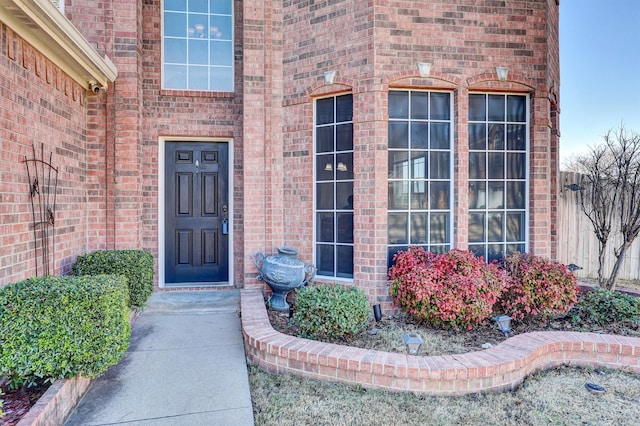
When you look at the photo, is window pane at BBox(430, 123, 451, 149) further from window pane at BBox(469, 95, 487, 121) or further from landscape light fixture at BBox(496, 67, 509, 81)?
landscape light fixture at BBox(496, 67, 509, 81)

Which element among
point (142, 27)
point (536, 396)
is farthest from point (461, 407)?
point (142, 27)

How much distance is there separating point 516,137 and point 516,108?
0.40 metres

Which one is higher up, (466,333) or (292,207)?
(292,207)

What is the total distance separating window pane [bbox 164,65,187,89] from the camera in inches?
236

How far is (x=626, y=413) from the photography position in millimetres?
2902

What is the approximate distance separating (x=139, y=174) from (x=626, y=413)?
5.91 m

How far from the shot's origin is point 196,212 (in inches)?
239

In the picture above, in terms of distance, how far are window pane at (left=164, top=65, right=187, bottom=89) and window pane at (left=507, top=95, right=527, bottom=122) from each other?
478 centimetres

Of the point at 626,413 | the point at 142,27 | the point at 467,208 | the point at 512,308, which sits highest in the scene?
the point at 142,27

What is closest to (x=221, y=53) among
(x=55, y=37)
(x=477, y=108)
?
(x=55, y=37)

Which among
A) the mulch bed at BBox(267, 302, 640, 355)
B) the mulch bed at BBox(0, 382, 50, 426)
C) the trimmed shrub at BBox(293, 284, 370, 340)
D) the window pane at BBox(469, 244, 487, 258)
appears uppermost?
the window pane at BBox(469, 244, 487, 258)

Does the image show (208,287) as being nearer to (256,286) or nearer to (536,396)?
(256,286)

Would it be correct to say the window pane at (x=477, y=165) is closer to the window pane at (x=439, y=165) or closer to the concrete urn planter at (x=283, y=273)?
the window pane at (x=439, y=165)

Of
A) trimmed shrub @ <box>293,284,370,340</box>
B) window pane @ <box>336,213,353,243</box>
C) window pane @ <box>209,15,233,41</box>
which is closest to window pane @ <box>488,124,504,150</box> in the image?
window pane @ <box>336,213,353,243</box>
